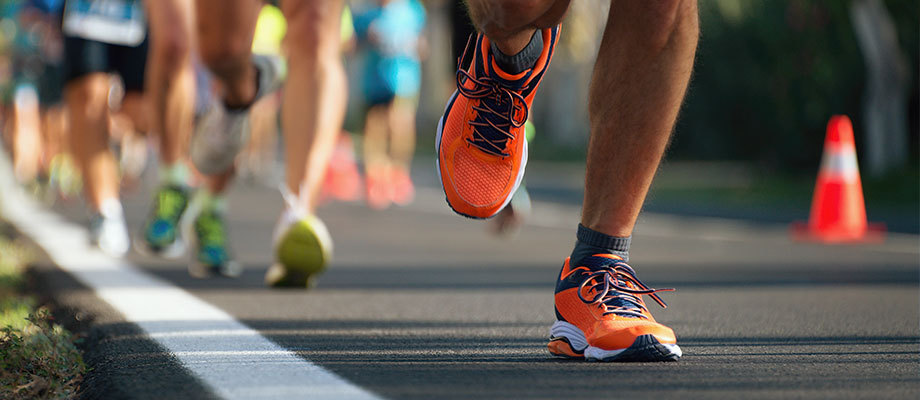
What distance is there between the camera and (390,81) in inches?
521

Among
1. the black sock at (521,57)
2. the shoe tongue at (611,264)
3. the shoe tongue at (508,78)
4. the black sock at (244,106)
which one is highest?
the black sock at (244,106)

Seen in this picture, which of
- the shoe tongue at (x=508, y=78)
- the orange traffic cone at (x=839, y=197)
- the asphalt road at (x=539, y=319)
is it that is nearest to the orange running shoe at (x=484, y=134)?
the shoe tongue at (x=508, y=78)

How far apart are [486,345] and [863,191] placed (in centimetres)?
994

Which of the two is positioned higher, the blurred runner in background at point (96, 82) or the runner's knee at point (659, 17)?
the blurred runner in background at point (96, 82)

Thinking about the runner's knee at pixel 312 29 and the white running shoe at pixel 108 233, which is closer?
the runner's knee at pixel 312 29

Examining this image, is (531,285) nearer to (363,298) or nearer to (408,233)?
(363,298)

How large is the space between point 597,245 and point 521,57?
0.48 meters

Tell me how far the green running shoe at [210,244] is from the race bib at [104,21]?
1.59 metres

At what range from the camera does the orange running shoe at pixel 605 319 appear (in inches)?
125

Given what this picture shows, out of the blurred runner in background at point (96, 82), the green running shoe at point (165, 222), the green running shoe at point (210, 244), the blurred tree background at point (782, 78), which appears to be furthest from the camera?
the blurred tree background at point (782, 78)

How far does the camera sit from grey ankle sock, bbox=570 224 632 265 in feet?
11.0

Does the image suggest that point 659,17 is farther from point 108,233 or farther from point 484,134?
point 108,233

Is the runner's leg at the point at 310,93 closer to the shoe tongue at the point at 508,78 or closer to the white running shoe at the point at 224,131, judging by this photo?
the white running shoe at the point at 224,131

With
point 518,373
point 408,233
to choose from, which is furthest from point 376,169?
point 518,373
